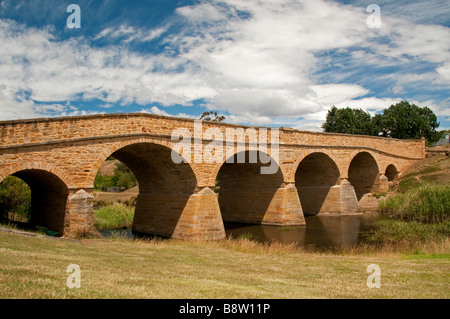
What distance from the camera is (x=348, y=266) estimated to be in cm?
909

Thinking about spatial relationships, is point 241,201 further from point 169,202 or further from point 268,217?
point 169,202

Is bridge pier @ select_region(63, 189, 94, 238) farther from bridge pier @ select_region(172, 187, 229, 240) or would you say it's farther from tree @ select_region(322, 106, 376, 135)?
tree @ select_region(322, 106, 376, 135)

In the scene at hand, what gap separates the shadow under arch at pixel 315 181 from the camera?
25625 millimetres

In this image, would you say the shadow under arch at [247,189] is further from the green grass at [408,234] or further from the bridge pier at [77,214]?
the bridge pier at [77,214]

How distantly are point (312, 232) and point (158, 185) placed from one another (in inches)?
341

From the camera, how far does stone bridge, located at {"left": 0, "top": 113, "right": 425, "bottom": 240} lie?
12.7 metres

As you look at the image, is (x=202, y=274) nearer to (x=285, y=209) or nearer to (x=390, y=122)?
(x=285, y=209)

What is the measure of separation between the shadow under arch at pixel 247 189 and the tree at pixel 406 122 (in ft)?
120

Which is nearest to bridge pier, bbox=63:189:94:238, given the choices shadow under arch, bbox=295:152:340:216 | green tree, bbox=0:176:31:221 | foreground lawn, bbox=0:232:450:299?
foreground lawn, bbox=0:232:450:299

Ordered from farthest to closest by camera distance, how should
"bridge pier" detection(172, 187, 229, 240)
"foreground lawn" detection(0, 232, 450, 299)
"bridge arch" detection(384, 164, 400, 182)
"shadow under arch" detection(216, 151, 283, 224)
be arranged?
"bridge arch" detection(384, 164, 400, 182) < "shadow under arch" detection(216, 151, 283, 224) < "bridge pier" detection(172, 187, 229, 240) < "foreground lawn" detection(0, 232, 450, 299)

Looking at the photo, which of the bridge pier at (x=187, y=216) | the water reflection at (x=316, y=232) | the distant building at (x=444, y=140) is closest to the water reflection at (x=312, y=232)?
the water reflection at (x=316, y=232)

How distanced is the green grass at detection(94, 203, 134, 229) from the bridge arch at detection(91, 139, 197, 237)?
90.5 inches
